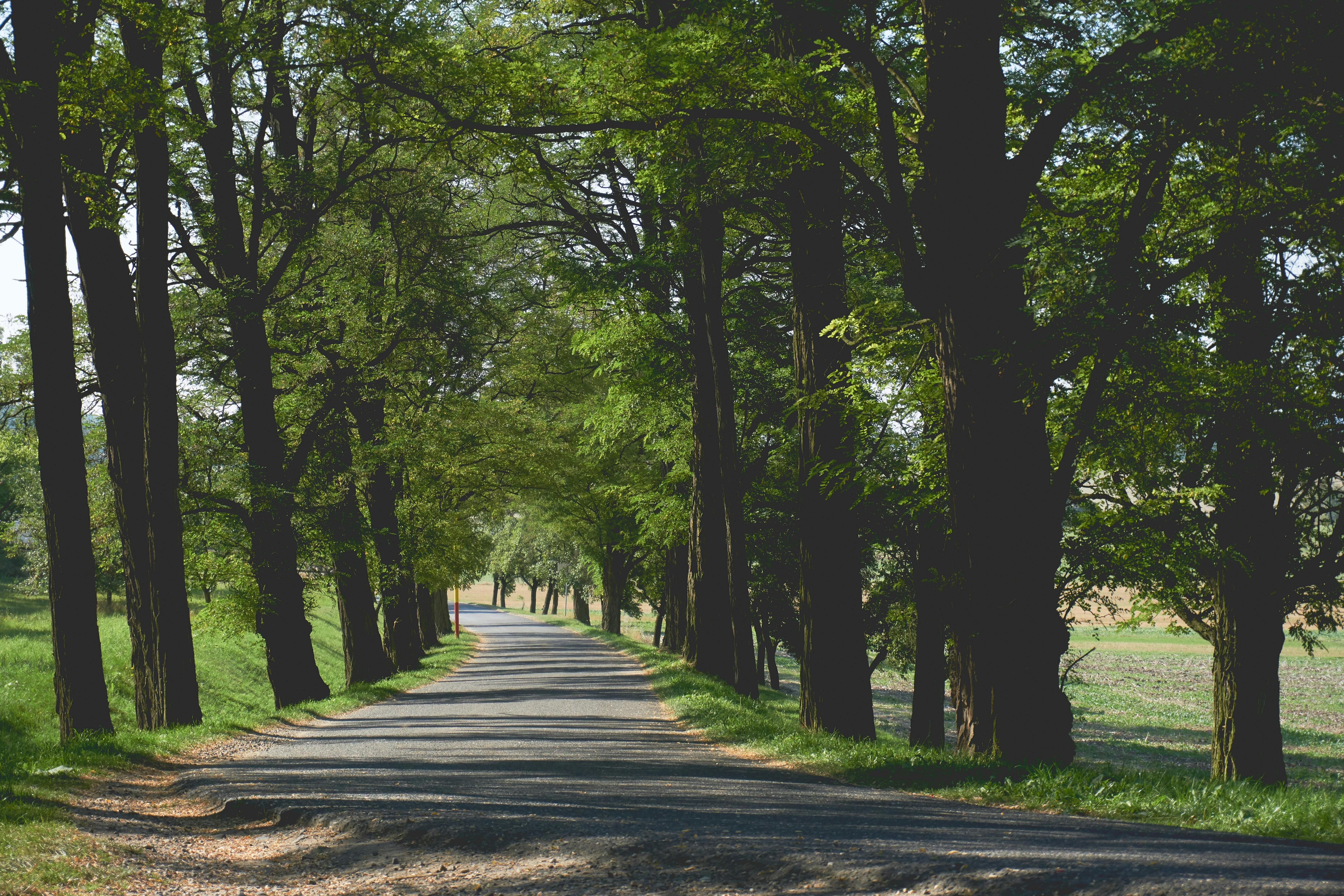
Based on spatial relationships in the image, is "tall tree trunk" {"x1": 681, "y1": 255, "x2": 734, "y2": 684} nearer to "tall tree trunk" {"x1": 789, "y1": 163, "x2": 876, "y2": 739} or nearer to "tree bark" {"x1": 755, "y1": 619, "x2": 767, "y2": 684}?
"tall tree trunk" {"x1": 789, "y1": 163, "x2": 876, "y2": 739}

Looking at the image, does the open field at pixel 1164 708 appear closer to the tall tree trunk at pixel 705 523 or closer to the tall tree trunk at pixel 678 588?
the tall tree trunk at pixel 705 523

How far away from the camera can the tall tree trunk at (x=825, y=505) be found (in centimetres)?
1238

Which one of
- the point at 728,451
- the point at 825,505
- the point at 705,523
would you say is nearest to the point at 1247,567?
the point at 825,505

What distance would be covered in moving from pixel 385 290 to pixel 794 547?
10.9m

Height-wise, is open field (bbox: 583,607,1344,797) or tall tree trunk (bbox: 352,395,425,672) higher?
tall tree trunk (bbox: 352,395,425,672)

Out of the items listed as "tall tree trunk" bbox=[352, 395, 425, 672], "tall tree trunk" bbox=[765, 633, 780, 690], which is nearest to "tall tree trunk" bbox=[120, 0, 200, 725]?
"tall tree trunk" bbox=[352, 395, 425, 672]

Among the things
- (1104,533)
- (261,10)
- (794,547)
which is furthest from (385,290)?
(1104,533)

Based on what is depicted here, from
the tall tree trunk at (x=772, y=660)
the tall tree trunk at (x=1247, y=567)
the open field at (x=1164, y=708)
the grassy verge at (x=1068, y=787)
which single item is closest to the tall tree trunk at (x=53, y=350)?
the grassy verge at (x=1068, y=787)

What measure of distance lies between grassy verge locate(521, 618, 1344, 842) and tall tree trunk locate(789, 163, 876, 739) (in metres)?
0.65

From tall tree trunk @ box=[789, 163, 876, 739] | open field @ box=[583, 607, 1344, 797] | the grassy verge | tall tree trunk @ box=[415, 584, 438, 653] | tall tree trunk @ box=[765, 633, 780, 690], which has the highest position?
tall tree trunk @ box=[789, 163, 876, 739]

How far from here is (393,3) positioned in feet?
42.7

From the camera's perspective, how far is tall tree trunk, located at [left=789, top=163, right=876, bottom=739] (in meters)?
12.4

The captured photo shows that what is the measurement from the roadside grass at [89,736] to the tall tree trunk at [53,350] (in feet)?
4.43

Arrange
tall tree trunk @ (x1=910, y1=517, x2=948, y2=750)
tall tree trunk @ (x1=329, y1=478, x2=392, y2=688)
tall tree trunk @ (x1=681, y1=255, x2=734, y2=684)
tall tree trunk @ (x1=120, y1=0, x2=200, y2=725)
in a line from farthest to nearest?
tall tree trunk @ (x1=329, y1=478, x2=392, y2=688)
tall tree trunk @ (x1=681, y1=255, x2=734, y2=684)
tall tree trunk @ (x1=910, y1=517, x2=948, y2=750)
tall tree trunk @ (x1=120, y1=0, x2=200, y2=725)
